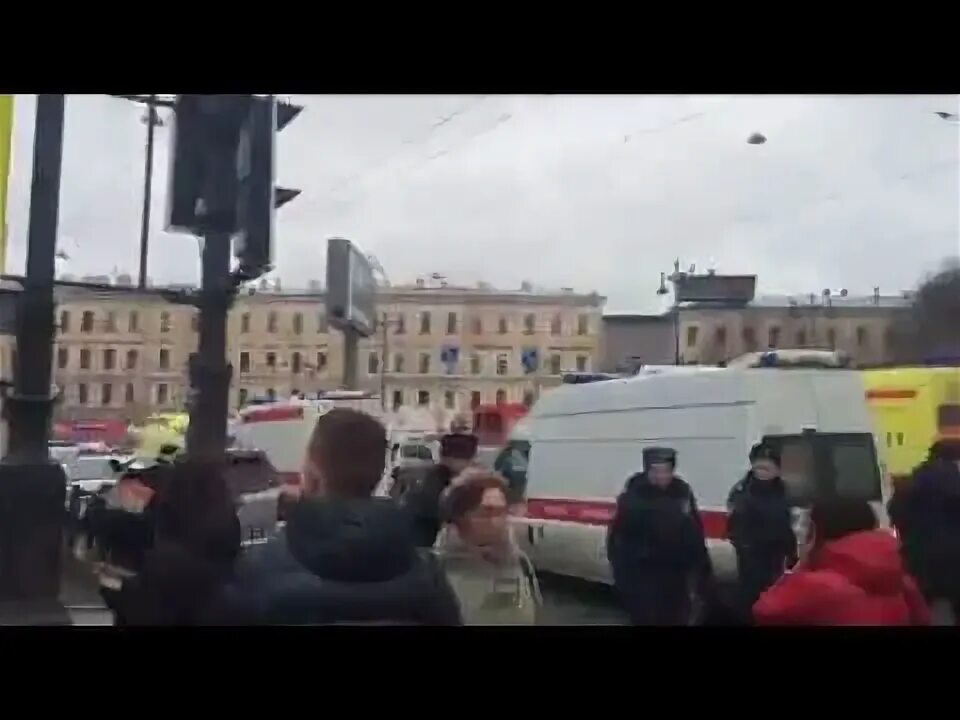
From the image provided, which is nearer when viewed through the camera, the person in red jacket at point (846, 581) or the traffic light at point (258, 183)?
the person in red jacket at point (846, 581)

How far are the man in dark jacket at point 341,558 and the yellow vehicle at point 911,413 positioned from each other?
1388mm

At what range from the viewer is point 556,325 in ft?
8.39

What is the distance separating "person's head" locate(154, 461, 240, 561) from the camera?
2492 mm

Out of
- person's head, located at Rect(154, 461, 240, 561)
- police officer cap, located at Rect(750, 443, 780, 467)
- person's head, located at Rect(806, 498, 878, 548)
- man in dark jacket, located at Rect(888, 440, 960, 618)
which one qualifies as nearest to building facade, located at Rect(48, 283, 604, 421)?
person's head, located at Rect(154, 461, 240, 561)

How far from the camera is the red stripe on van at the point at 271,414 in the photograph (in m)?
2.49

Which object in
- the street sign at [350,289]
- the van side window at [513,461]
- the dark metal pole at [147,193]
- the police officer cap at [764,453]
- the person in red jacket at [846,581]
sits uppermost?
the dark metal pole at [147,193]

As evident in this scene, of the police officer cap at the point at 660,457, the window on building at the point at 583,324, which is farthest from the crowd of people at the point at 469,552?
the window on building at the point at 583,324

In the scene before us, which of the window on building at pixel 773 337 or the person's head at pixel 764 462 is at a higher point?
the window on building at pixel 773 337

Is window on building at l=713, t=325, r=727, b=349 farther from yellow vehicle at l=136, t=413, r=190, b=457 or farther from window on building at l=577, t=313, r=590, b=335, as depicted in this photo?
yellow vehicle at l=136, t=413, r=190, b=457

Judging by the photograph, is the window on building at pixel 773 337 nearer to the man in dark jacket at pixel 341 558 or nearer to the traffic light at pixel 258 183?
the man in dark jacket at pixel 341 558
